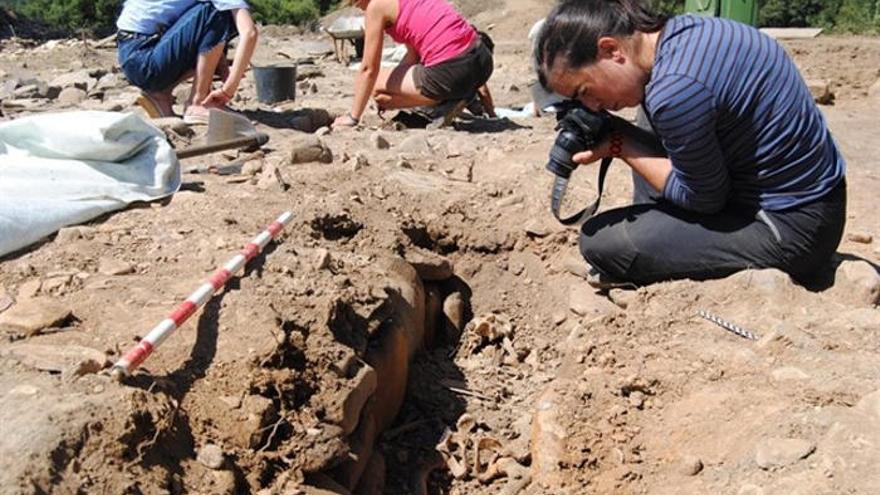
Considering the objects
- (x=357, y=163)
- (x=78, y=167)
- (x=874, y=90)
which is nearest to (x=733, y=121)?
(x=357, y=163)

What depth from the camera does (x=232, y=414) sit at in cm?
233

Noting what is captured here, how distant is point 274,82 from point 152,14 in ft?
4.19

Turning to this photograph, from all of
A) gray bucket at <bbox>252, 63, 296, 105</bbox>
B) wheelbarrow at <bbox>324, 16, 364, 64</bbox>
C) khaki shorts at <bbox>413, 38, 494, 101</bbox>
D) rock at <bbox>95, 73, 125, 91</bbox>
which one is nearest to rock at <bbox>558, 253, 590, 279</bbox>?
khaki shorts at <bbox>413, 38, 494, 101</bbox>

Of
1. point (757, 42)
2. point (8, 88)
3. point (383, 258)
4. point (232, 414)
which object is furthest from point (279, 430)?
point (8, 88)

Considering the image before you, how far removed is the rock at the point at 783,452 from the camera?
2275 mm

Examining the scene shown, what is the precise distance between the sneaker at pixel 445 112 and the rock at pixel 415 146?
0.63 meters

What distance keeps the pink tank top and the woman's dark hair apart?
107 inches

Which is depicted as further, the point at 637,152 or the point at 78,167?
the point at 78,167

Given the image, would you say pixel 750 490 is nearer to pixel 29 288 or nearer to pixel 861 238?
pixel 861 238

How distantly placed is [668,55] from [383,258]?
123cm

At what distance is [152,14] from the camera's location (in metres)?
5.66

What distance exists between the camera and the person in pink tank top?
5.53 metres

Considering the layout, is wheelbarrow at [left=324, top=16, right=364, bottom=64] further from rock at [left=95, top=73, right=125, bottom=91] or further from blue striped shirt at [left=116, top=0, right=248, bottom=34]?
blue striped shirt at [left=116, top=0, right=248, bottom=34]

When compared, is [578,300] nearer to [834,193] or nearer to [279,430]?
[834,193]
